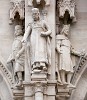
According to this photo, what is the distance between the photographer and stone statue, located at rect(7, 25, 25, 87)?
47.9ft

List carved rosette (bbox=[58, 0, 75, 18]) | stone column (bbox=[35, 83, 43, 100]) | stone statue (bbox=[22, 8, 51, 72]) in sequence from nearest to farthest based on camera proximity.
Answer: stone column (bbox=[35, 83, 43, 100]) → stone statue (bbox=[22, 8, 51, 72]) → carved rosette (bbox=[58, 0, 75, 18])

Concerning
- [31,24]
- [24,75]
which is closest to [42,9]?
[31,24]

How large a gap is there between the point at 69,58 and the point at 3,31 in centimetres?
160

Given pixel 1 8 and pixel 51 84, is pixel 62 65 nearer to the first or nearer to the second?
pixel 51 84

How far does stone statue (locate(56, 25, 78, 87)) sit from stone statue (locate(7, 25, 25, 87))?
2.48ft

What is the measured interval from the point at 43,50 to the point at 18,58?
0.66 m

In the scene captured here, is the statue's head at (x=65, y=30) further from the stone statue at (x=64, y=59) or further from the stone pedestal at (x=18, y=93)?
the stone pedestal at (x=18, y=93)

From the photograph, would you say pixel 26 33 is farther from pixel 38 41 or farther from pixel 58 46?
pixel 58 46

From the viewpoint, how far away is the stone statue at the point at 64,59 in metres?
14.6

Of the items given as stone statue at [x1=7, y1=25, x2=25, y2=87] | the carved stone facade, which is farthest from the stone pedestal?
stone statue at [x1=7, y1=25, x2=25, y2=87]

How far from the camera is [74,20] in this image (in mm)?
15133

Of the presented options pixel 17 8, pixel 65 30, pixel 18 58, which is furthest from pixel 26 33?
pixel 65 30

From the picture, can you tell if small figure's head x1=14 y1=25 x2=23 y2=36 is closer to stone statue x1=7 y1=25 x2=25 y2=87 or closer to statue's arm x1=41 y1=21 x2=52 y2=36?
stone statue x1=7 y1=25 x2=25 y2=87

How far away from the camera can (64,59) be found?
14.6 metres
